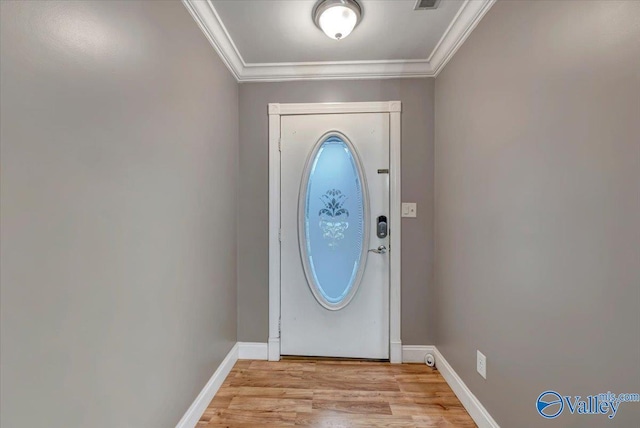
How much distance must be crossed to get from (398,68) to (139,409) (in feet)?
8.74

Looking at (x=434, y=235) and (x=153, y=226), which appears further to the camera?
(x=434, y=235)

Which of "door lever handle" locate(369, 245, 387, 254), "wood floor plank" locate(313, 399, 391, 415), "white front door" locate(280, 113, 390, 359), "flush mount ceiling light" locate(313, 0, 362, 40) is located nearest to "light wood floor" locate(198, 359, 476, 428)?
"wood floor plank" locate(313, 399, 391, 415)

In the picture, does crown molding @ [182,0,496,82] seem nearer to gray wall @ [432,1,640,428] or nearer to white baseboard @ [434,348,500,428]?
gray wall @ [432,1,640,428]

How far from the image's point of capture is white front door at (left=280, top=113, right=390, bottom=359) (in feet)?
7.67

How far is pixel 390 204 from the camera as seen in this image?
2.34 m

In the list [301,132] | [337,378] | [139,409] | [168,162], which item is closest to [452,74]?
[301,132]

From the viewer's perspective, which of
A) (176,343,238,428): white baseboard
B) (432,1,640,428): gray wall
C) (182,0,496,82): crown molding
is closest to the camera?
(432,1,640,428): gray wall

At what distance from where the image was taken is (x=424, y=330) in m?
2.32

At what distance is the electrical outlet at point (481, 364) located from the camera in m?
1.56

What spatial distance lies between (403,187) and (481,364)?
132 centimetres

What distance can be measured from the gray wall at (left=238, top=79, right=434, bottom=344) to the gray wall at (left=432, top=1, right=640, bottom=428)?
46cm

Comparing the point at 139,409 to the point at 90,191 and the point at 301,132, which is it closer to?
the point at 90,191

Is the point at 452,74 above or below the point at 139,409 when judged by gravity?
above

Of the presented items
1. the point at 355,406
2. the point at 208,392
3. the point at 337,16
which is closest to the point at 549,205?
the point at 337,16
